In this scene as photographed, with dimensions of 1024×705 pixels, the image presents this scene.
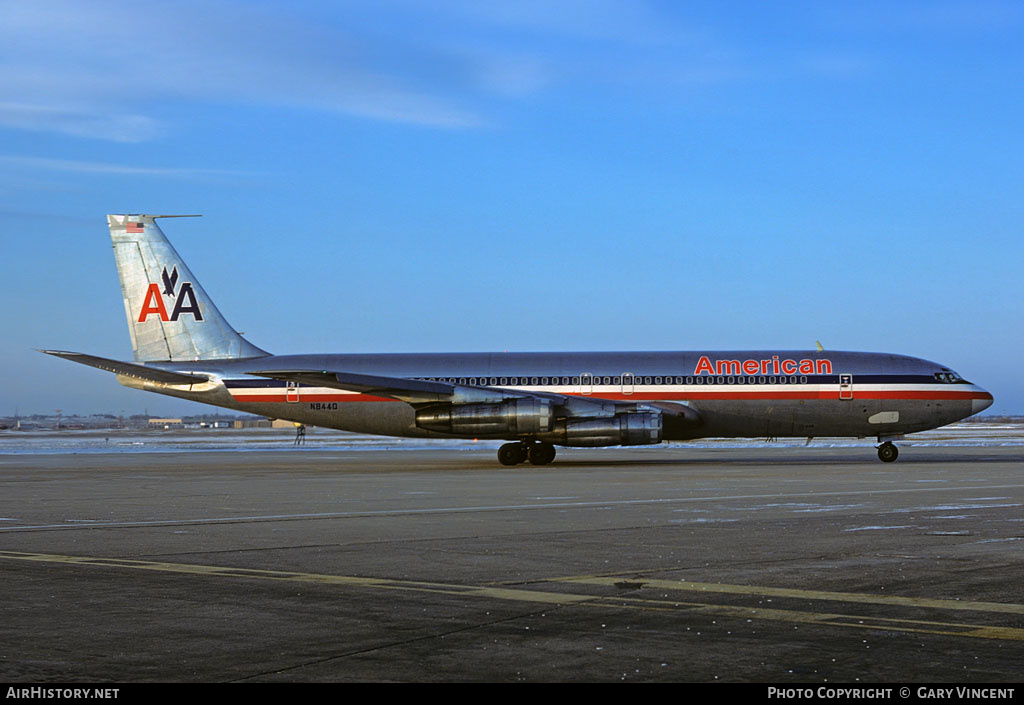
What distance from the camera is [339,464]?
40.0m

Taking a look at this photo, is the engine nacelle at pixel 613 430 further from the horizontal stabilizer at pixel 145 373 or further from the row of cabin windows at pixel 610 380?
the horizontal stabilizer at pixel 145 373

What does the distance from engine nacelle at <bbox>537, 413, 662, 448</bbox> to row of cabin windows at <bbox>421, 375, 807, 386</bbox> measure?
2.61 m

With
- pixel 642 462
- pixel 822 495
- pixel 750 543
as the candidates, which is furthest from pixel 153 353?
pixel 750 543

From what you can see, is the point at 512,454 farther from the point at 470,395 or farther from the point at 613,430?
the point at 613,430

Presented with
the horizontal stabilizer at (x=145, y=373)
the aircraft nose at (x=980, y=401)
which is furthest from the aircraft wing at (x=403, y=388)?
the aircraft nose at (x=980, y=401)

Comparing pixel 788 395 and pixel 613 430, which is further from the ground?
pixel 788 395

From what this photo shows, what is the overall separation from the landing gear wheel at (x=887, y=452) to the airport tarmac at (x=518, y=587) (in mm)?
15012

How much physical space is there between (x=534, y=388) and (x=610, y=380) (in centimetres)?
269

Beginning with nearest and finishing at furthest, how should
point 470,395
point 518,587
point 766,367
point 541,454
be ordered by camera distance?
point 518,587 → point 470,395 → point 766,367 → point 541,454

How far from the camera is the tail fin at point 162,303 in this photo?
42.4m

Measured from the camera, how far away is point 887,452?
3828 centimetres

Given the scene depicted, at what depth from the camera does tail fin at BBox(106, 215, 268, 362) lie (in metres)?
42.4

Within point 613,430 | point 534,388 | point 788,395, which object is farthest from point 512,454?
point 788,395

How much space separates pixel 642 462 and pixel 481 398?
669 cm
